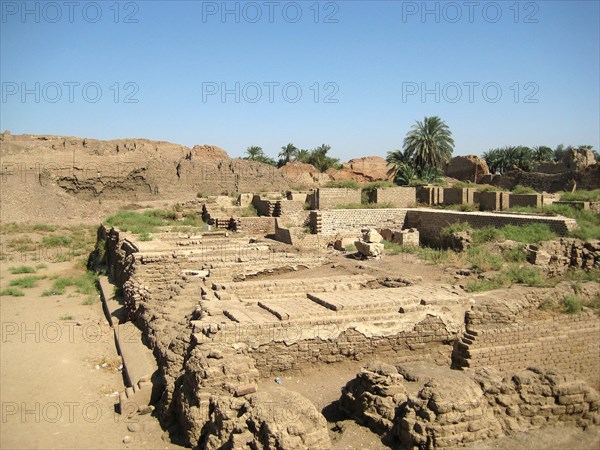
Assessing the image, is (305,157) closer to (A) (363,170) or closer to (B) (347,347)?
(A) (363,170)

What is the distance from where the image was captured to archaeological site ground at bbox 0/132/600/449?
4836 millimetres

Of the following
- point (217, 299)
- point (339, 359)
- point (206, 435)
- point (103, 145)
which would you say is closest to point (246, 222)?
point (217, 299)

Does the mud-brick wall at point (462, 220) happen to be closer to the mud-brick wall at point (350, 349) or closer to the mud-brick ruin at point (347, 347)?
the mud-brick ruin at point (347, 347)

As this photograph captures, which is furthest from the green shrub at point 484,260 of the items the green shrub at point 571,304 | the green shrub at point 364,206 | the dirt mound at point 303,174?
the dirt mound at point 303,174

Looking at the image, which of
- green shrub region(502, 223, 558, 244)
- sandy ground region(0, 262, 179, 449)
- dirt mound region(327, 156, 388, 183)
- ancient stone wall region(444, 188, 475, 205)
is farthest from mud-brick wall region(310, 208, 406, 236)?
dirt mound region(327, 156, 388, 183)

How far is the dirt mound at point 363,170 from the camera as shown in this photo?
40.1 m

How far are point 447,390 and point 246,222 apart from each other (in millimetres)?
14479

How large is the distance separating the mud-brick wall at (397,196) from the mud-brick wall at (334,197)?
0.78 meters

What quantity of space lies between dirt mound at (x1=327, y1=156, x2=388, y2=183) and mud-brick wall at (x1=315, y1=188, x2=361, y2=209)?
19.2 m

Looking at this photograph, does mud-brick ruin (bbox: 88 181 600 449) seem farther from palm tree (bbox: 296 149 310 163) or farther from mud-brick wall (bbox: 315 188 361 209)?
palm tree (bbox: 296 149 310 163)

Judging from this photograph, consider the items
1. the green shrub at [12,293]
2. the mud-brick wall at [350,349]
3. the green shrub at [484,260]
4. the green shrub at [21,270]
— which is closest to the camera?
the mud-brick wall at [350,349]

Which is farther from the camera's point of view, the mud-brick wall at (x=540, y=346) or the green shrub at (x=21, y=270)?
the green shrub at (x=21, y=270)

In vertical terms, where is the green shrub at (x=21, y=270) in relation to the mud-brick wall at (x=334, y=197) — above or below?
below

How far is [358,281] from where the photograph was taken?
31.5 feet
